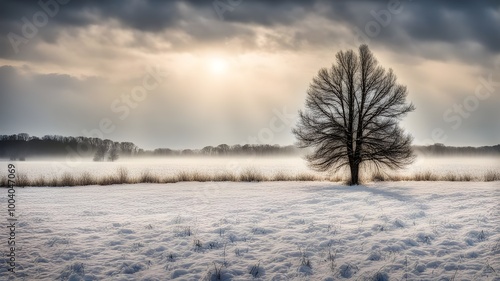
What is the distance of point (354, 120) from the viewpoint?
Result: 23969mm

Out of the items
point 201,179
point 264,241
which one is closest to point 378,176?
point 201,179

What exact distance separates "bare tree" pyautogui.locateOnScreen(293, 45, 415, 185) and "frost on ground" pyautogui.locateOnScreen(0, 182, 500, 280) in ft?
31.3

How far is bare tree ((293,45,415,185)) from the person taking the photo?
905 inches

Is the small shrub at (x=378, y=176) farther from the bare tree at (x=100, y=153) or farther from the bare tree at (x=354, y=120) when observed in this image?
the bare tree at (x=100, y=153)

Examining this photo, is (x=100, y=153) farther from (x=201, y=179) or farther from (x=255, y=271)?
(x=255, y=271)

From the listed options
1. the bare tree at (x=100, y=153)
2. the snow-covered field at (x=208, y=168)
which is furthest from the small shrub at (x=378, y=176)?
the bare tree at (x=100, y=153)

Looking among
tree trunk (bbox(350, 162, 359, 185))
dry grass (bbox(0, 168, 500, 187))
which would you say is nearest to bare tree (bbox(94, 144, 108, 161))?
dry grass (bbox(0, 168, 500, 187))

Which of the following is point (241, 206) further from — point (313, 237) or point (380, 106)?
point (380, 106)

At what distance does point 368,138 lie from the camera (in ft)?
76.1

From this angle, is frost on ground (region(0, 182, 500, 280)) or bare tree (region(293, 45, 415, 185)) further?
bare tree (region(293, 45, 415, 185))

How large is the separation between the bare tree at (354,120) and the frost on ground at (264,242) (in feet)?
31.3

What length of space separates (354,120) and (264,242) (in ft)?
57.5

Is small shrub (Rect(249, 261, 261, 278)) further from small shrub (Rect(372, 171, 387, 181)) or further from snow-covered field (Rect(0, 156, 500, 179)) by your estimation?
snow-covered field (Rect(0, 156, 500, 179))

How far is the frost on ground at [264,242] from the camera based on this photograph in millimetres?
7227
